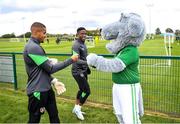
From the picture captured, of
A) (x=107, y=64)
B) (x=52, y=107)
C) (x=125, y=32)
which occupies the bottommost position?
Result: (x=52, y=107)

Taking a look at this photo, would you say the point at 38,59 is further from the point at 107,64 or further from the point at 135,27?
the point at 135,27

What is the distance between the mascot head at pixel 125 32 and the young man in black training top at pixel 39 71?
0.63m

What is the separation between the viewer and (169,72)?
696 centimetres

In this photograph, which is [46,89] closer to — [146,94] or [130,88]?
[130,88]

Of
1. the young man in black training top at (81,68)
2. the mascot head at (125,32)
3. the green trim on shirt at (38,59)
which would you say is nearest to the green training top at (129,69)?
the mascot head at (125,32)

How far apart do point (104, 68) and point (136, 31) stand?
0.66 metres

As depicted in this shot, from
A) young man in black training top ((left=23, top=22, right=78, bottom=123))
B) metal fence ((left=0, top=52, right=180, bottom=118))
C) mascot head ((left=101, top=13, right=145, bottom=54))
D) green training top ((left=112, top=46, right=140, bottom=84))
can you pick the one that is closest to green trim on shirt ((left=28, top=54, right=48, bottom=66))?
young man in black training top ((left=23, top=22, right=78, bottom=123))

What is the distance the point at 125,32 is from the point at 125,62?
44cm

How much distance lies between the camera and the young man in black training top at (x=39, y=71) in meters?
4.92

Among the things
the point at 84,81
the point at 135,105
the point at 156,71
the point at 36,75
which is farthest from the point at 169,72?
the point at 36,75

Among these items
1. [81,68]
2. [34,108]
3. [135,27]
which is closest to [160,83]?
[81,68]

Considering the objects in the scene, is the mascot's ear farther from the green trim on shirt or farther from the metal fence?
the metal fence

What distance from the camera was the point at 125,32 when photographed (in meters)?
4.60

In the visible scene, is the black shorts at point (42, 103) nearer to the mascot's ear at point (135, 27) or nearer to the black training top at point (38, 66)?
the black training top at point (38, 66)
